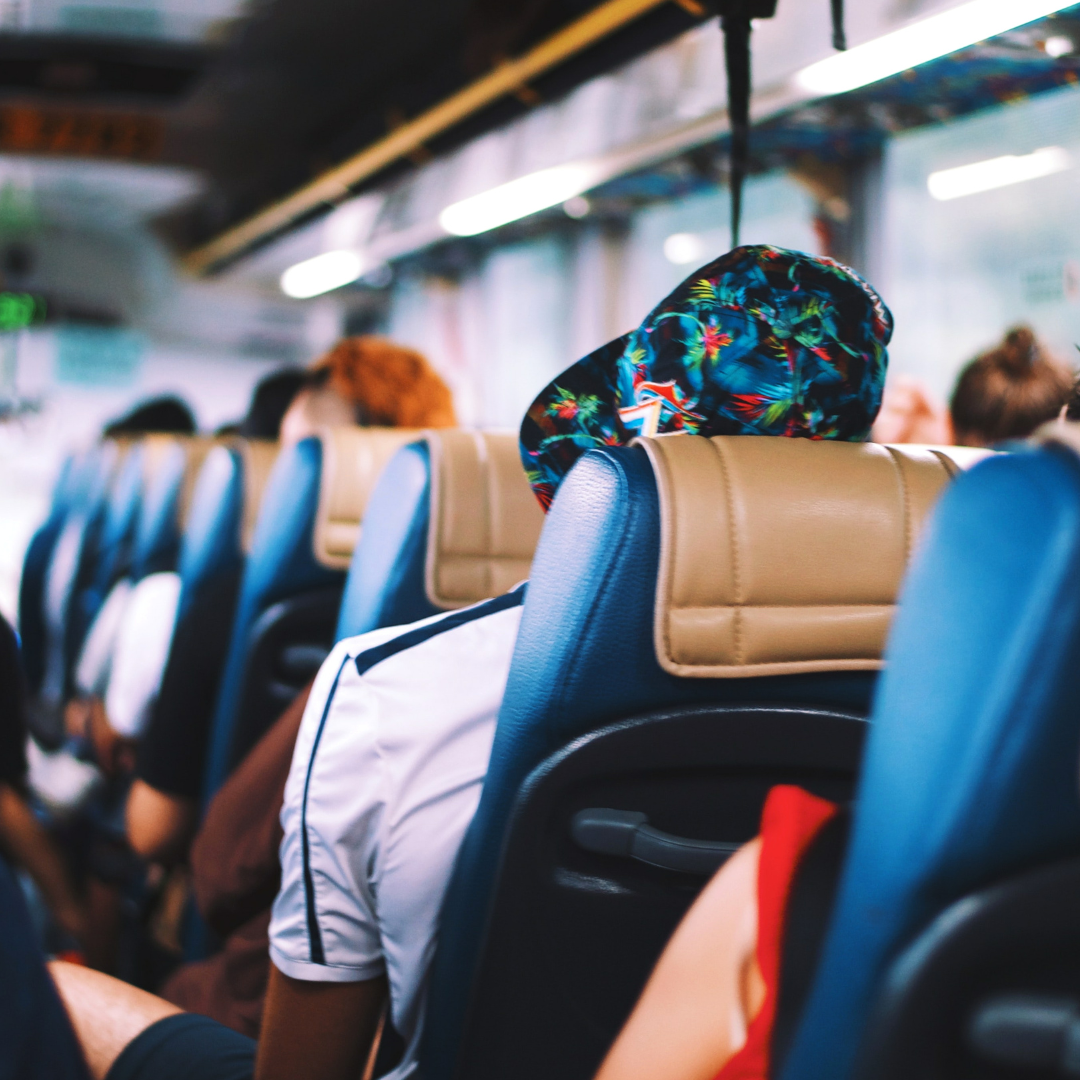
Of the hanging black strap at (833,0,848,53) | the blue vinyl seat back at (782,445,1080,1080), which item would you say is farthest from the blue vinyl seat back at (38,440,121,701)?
the blue vinyl seat back at (782,445,1080,1080)

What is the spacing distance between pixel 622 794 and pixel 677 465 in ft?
0.92

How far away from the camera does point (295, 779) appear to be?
995 millimetres

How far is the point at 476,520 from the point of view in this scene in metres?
1.31

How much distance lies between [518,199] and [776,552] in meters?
3.49

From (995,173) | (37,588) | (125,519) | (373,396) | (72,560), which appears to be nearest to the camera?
(373,396)

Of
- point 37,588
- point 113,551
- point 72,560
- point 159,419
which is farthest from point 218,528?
point 159,419

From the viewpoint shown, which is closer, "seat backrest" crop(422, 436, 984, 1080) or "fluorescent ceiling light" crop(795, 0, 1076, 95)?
"seat backrest" crop(422, 436, 984, 1080)

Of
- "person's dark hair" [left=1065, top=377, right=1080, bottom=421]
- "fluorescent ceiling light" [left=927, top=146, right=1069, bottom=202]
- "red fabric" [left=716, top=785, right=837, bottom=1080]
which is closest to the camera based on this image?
"red fabric" [left=716, top=785, right=837, bottom=1080]

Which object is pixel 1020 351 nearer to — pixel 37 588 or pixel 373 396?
pixel 373 396

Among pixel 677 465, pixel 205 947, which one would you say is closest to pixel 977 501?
pixel 677 465

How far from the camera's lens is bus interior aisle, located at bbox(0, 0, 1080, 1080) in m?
0.50

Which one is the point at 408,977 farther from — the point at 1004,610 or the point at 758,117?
the point at 758,117

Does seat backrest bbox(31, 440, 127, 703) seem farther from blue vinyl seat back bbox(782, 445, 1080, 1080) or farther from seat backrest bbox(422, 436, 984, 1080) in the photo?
blue vinyl seat back bbox(782, 445, 1080, 1080)

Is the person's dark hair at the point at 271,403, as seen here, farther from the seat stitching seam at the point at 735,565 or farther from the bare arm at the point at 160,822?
the seat stitching seam at the point at 735,565
